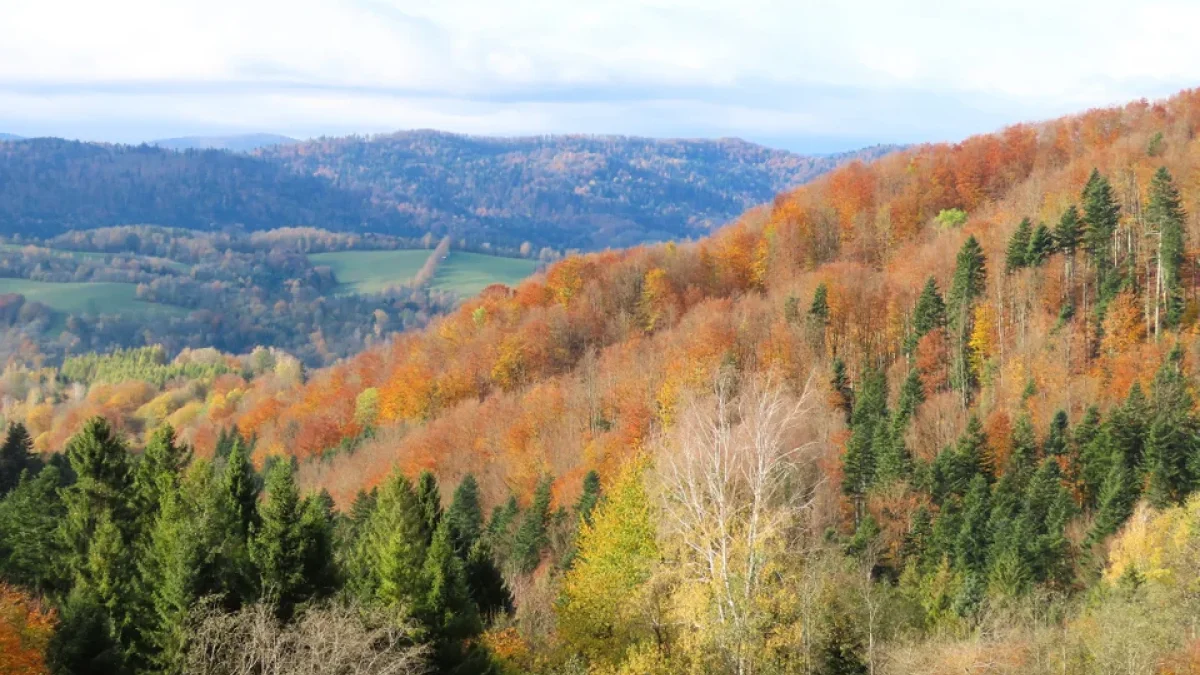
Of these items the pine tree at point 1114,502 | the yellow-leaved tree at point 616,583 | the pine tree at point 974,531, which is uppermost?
the yellow-leaved tree at point 616,583

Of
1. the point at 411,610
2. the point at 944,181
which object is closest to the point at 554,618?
the point at 411,610

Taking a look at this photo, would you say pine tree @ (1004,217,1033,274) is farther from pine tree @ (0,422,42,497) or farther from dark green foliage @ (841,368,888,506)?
pine tree @ (0,422,42,497)

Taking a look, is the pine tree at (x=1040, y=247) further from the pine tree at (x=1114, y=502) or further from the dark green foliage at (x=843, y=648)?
the dark green foliage at (x=843, y=648)

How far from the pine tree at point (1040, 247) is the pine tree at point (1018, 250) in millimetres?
211

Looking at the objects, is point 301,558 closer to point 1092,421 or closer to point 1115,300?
point 1092,421

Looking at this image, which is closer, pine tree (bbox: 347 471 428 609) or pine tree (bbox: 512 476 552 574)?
pine tree (bbox: 347 471 428 609)

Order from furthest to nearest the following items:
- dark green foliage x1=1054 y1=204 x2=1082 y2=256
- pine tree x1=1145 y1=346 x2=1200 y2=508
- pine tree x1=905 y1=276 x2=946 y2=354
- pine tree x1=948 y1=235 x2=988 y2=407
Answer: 1. pine tree x1=905 y1=276 x2=946 y2=354
2. dark green foliage x1=1054 y1=204 x2=1082 y2=256
3. pine tree x1=948 y1=235 x2=988 y2=407
4. pine tree x1=1145 y1=346 x2=1200 y2=508

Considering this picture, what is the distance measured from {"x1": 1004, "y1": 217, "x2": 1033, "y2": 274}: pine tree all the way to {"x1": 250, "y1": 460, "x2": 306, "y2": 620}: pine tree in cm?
5168

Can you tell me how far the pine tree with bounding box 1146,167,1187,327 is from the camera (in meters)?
55.6

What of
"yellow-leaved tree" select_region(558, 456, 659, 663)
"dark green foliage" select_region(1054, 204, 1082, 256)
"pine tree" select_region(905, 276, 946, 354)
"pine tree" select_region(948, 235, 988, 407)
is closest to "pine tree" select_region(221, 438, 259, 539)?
"yellow-leaved tree" select_region(558, 456, 659, 663)

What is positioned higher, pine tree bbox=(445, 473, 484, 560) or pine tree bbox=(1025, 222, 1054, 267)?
pine tree bbox=(1025, 222, 1054, 267)

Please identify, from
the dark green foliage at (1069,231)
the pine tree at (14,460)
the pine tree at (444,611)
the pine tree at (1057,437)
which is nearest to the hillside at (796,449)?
the pine tree at (444,611)

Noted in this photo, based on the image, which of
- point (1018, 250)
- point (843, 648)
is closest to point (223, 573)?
point (843, 648)

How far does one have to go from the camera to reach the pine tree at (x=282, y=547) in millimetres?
23844
